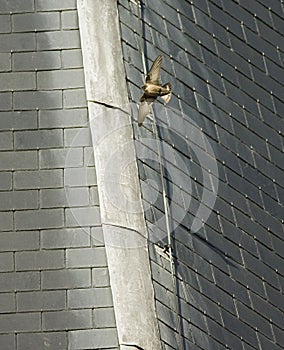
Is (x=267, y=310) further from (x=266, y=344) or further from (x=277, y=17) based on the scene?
(x=277, y=17)

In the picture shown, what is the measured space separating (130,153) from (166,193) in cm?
54

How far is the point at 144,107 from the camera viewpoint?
2866 centimetres

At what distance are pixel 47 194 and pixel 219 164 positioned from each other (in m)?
2.01

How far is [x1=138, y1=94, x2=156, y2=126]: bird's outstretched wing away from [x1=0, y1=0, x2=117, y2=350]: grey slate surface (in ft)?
2.17

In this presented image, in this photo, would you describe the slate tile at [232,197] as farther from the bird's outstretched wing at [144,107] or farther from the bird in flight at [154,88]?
the bird in flight at [154,88]

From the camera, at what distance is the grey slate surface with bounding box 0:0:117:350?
28188 millimetres

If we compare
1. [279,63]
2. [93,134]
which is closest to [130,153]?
[93,134]

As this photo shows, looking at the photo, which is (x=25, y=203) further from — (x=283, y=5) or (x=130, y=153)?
(x=283, y=5)

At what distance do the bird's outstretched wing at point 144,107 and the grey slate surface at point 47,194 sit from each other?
662mm

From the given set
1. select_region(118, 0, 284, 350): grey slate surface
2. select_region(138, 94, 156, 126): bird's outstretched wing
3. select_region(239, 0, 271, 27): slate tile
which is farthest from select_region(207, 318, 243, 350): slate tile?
select_region(239, 0, 271, 27): slate tile

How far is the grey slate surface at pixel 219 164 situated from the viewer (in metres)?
28.5

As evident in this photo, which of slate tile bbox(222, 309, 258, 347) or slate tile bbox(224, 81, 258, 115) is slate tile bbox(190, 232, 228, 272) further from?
slate tile bbox(224, 81, 258, 115)

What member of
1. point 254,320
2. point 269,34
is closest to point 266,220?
point 254,320

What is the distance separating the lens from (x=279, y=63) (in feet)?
102
